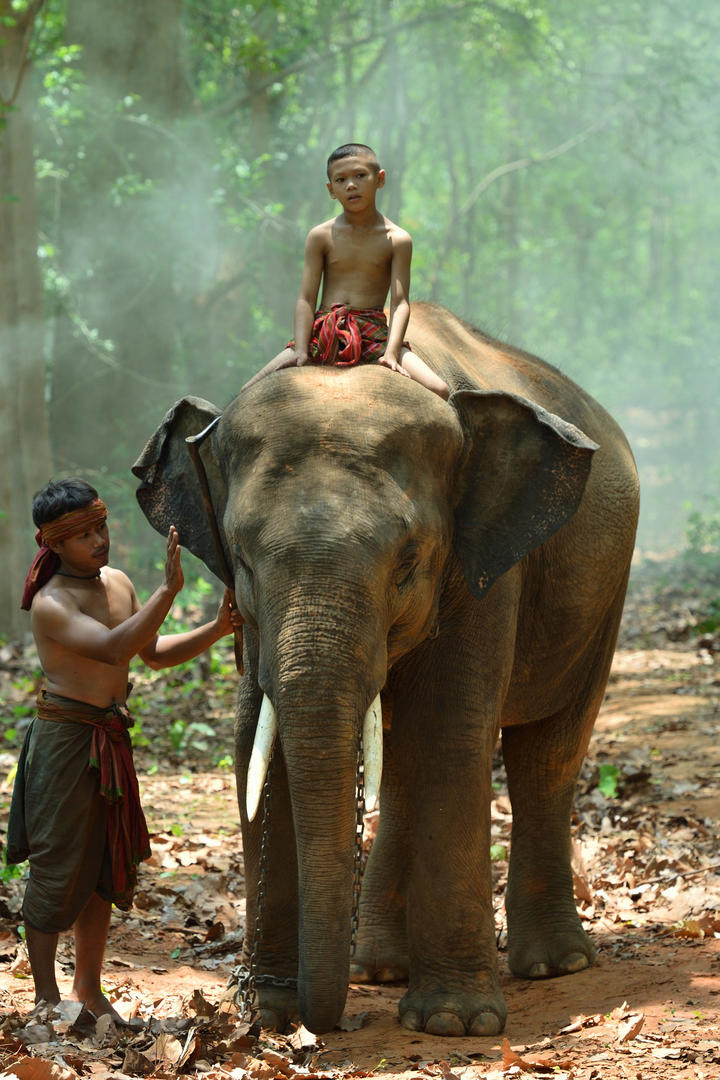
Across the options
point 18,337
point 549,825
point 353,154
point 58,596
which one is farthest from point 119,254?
point 58,596

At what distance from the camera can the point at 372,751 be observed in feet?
12.9

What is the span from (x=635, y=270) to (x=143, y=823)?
56.6m

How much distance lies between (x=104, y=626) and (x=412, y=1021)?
5.43 ft

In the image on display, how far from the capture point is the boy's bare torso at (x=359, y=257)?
15.7 ft

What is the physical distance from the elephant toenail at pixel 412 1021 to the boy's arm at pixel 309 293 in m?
2.19

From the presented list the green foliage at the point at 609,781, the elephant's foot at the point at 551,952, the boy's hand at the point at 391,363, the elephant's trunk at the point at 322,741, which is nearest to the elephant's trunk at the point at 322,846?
the elephant's trunk at the point at 322,741

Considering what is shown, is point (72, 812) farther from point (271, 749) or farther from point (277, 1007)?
point (277, 1007)

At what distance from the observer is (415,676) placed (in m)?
4.76

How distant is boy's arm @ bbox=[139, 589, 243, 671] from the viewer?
15.0 feet

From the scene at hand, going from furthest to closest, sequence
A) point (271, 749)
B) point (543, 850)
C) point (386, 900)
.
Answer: point (543, 850), point (386, 900), point (271, 749)

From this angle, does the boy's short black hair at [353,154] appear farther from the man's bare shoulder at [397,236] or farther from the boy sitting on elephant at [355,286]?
the man's bare shoulder at [397,236]

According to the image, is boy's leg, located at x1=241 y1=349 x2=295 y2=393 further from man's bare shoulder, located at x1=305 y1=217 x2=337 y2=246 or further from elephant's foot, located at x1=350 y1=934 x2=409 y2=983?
elephant's foot, located at x1=350 y1=934 x2=409 y2=983

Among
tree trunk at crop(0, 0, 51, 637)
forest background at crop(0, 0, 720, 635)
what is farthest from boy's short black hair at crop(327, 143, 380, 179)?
tree trunk at crop(0, 0, 51, 637)

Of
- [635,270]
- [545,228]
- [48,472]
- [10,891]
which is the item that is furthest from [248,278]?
[635,270]
